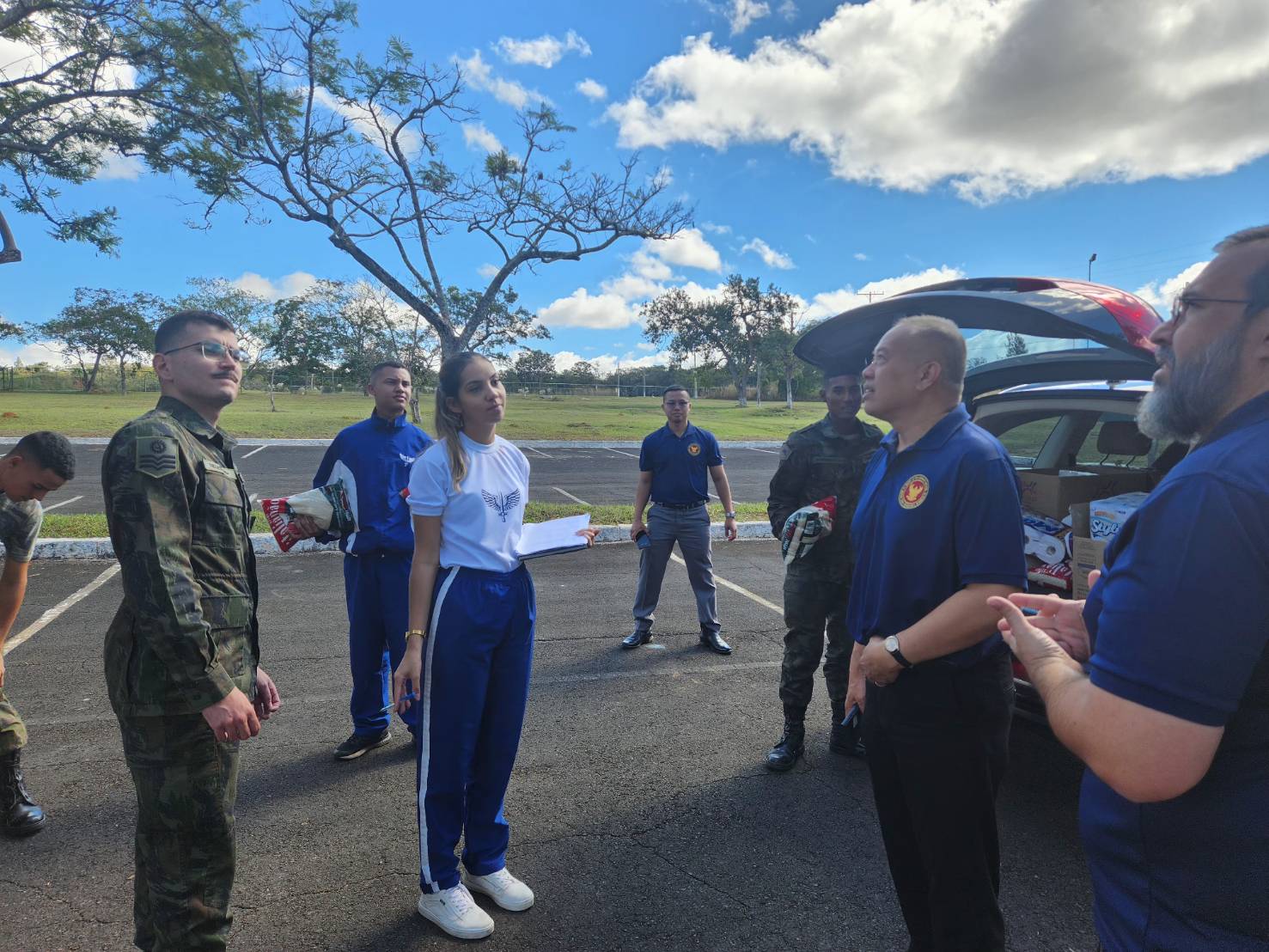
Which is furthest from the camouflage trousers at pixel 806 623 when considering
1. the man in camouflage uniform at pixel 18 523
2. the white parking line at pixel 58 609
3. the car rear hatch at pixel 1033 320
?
the white parking line at pixel 58 609

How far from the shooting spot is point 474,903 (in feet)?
7.67

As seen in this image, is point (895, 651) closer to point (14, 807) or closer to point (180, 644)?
point (180, 644)

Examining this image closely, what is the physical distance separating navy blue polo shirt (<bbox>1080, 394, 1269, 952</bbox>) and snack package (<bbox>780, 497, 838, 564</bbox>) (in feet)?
7.26

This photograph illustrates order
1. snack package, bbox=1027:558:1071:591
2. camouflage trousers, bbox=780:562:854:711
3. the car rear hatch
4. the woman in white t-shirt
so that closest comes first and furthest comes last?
the car rear hatch → the woman in white t-shirt → snack package, bbox=1027:558:1071:591 → camouflage trousers, bbox=780:562:854:711

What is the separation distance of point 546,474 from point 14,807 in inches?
530

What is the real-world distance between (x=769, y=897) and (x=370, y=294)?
27.7m

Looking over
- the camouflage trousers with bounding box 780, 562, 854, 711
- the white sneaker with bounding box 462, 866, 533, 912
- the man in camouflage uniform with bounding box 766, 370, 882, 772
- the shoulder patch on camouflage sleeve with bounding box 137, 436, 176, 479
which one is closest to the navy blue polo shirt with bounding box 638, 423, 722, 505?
the man in camouflage uniform with bounding box 766, 370, 882, 772

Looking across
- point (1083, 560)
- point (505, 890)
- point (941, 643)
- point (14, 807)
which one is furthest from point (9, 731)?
point (1083, 560)

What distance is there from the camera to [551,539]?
8.41 feet

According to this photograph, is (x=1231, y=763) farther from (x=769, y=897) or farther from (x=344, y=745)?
(x=344, y=745)

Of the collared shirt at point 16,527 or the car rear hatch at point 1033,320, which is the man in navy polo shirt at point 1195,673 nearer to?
the car rear hatch at point 1033,320

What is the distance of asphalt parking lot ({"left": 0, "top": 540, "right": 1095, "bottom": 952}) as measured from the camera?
7.56 ft

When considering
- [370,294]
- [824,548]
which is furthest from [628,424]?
[824,548]

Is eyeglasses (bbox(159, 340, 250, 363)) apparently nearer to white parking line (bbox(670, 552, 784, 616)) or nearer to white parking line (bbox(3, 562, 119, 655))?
white parking line (bbox(3, 562, 119, 655))
